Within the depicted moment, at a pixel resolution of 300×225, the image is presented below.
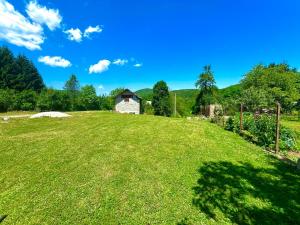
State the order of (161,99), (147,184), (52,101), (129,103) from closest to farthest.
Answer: (147,184)
(161,99)
(129,103)
(52,101)

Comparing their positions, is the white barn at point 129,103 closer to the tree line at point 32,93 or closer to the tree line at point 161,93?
the tree line at point 161,93

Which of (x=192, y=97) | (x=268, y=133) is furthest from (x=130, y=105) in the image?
(x=268, y=133)

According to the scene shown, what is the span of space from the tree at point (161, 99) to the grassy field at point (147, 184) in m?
31.0

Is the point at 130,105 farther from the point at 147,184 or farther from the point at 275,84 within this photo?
the point at 147,184

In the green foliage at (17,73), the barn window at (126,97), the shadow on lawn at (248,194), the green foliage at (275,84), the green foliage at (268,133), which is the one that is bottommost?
the shadow on lawn at (248,194)

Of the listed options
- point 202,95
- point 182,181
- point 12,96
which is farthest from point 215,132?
point 12,96

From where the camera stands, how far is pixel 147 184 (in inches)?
223

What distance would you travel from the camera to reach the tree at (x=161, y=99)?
40.2 meters

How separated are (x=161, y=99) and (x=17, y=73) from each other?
4112cm

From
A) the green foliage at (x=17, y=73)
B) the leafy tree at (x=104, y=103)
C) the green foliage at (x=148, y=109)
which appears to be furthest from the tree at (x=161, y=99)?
the green foliage at (x=17, y=73)

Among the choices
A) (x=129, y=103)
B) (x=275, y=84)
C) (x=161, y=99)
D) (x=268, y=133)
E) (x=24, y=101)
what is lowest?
(x=268, y=133)

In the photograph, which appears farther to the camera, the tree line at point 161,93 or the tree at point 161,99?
the tree at point 161,99

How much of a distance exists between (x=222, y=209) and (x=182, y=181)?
1430mm

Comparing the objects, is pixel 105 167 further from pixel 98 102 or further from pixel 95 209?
pixel 98 102
